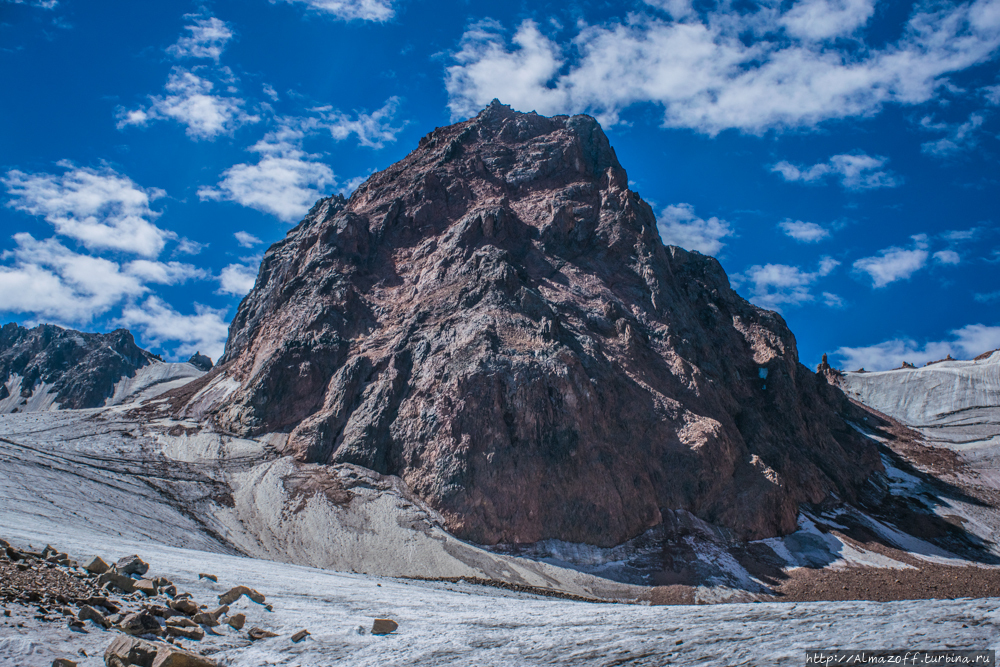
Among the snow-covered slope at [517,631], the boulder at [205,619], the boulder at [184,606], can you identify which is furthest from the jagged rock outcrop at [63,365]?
the boulder at [205,619]

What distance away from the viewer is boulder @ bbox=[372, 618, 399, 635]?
48.0 feet

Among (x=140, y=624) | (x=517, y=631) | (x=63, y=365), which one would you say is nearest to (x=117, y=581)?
(x=140, y=624)

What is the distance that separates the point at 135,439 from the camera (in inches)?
1885

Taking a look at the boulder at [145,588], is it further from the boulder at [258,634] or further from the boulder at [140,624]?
the boulder at [258,634]

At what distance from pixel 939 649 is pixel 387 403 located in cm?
4229

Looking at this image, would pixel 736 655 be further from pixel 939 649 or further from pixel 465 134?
pixel 465 134

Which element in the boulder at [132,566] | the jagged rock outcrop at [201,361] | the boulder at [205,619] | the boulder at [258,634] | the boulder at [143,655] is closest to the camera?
the boulder at [143,655]

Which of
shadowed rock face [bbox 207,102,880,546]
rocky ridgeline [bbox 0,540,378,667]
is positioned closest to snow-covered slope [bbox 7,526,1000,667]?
rocky ridgeline [bbox 0,540,378,667]

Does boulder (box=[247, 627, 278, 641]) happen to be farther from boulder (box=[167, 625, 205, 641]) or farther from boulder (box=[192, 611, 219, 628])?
boulder (box=[167, 625, 205, 641])

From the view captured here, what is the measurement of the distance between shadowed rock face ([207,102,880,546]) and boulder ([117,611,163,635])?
2846 centimetres

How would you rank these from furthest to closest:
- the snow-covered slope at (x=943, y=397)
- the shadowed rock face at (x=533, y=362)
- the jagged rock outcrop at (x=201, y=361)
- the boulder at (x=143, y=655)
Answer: the jagged rock outcrop at (x=201, y=361) < the snow-covered slope at (x=943, y=397) < the shadowed rock face at (x=533, y=362) < the boulder at (x=143, y=655)

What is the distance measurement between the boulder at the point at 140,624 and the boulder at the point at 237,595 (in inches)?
152

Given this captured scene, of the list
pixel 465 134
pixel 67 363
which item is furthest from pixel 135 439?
pixel 67 363

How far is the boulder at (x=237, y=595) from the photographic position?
50.6 feet
